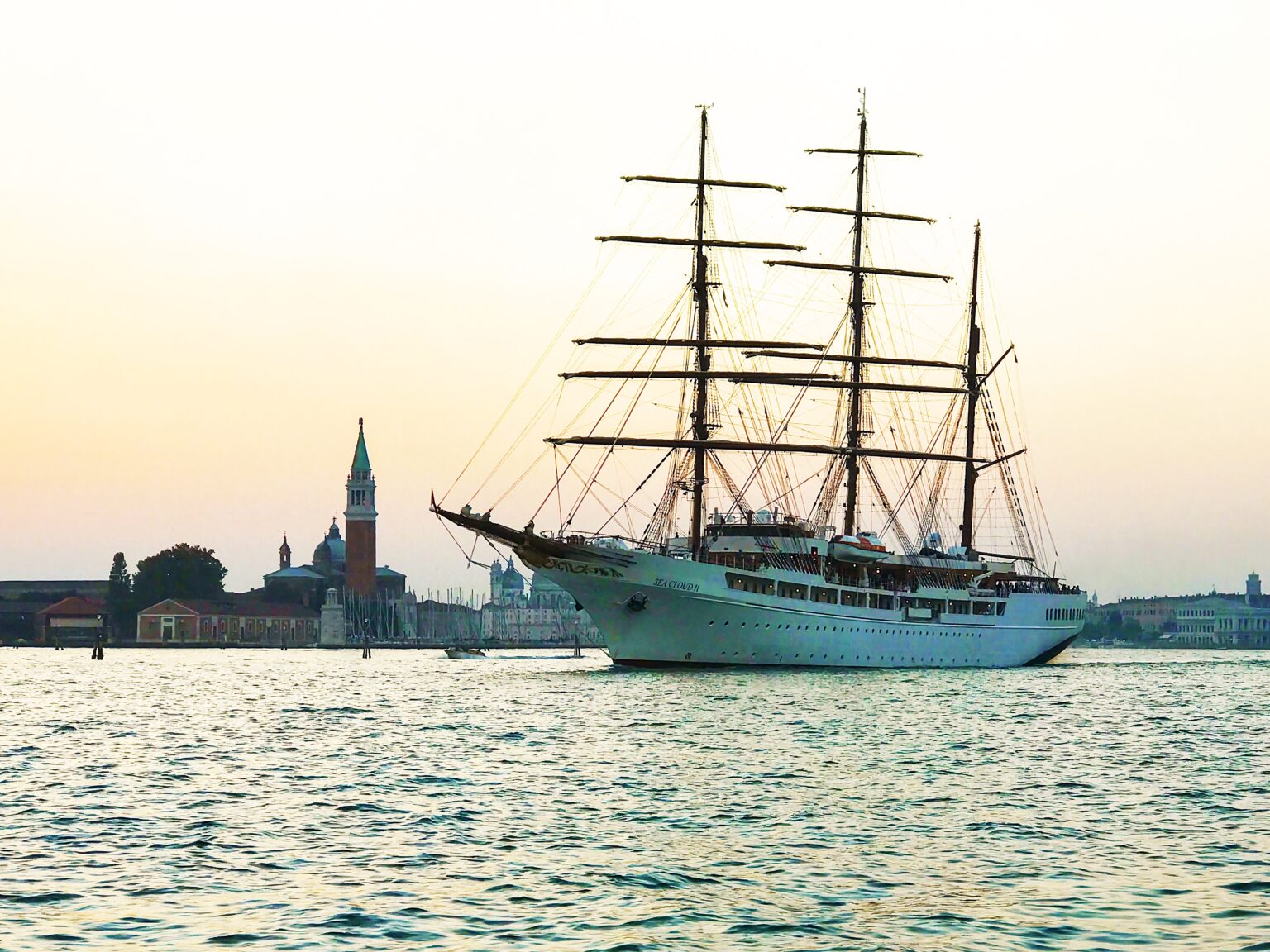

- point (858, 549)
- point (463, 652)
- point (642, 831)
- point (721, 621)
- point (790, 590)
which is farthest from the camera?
point (463, 652)

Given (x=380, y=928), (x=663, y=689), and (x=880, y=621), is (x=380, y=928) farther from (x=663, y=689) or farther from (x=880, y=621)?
(x=880, y=621)

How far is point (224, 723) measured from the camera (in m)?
57.1

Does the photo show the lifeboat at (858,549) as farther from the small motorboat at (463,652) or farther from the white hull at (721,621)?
the small motorboat at (463,652)

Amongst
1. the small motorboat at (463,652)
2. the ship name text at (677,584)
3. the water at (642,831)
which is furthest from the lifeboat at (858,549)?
the small motorboat at (463,652)

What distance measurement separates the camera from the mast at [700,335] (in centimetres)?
8938

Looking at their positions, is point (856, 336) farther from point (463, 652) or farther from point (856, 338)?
point (463, 652)

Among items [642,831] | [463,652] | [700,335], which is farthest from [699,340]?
[463,652]

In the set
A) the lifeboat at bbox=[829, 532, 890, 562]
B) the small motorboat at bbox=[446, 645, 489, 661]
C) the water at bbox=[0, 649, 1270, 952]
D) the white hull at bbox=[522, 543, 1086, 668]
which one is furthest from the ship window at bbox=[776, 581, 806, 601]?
the small motorboat at bbox=[446, 645, 489, 661]

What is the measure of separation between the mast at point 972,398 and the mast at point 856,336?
9.46 m

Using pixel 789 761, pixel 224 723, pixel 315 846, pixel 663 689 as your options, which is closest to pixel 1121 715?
pixel 663 689

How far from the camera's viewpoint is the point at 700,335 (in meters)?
89.8

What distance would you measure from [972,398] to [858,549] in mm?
19738

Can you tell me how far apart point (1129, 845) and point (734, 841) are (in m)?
6.11

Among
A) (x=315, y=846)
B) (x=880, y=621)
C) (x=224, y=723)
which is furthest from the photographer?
(x=880, y=621)
